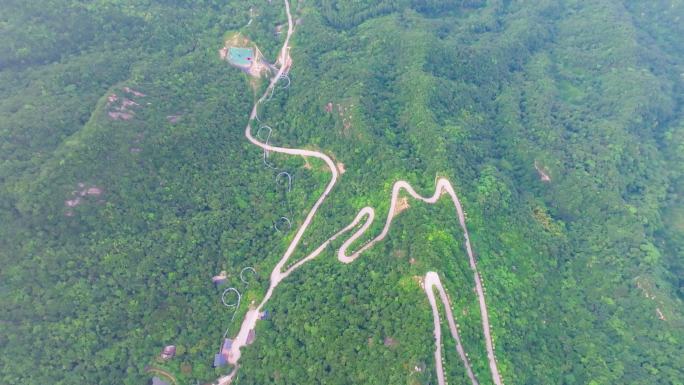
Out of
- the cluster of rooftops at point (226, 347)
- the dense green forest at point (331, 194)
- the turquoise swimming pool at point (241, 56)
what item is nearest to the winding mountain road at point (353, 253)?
the cluster of rooftops at point (226, 347)

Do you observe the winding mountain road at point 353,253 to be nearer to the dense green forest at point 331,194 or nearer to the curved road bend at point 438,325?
the curved road bend at point 438,325

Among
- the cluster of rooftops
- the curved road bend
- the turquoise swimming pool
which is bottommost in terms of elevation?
the cluster of rooftops

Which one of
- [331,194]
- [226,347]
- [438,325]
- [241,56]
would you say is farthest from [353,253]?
[241,56]

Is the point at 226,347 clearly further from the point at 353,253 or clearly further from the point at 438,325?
the point at 438,325

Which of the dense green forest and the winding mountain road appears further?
the dense green forest

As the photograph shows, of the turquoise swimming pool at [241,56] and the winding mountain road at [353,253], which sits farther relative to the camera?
the turquoise swimming pool at [241,56]

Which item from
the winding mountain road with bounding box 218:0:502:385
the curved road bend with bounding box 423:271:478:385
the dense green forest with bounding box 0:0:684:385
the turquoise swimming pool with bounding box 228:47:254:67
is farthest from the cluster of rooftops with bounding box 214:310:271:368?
the turquoise swimming pool with bounding box 228:47:254:67

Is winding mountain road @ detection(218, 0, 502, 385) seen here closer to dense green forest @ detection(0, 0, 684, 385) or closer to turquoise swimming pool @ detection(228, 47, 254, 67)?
dense green forest @ detection(0, 0, 684, 385)

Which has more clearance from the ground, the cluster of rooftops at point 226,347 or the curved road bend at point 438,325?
the curved road bend at point 438,325

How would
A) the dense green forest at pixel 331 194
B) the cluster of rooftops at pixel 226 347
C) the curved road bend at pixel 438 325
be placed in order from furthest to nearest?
the cluster of rooftops at pixel 226 347
the dense green forest at pixel 331 194
the curved road bend at pixel 438 325
